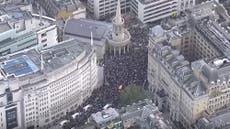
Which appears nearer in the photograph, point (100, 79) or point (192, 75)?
point (192, 75)

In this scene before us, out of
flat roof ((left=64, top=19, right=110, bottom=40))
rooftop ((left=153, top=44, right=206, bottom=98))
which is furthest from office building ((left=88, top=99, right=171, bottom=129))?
flat roof ((left=64, top=19, right=110, bottom=40))

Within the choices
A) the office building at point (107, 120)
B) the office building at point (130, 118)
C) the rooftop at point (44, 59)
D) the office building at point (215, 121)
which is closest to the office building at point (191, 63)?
the office building at point (215, 121)

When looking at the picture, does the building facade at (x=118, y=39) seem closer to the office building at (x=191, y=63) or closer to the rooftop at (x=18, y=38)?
the office building at (x=191, y=63)

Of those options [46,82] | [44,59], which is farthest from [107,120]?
[44,59]

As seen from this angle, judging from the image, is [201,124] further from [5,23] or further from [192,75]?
[5,23]

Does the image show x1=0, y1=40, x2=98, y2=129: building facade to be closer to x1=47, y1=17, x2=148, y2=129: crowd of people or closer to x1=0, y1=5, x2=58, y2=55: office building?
x1=47, y1=17, x2=148, y2=129: crowd of people

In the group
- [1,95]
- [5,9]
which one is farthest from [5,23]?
[1,95]
